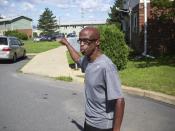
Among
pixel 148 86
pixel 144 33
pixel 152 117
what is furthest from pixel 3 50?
pixel 152 117

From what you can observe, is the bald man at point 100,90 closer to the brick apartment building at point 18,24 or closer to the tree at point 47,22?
the tree at point 47,22

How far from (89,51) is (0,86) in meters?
10.1

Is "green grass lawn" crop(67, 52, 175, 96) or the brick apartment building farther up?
the brick apartment building

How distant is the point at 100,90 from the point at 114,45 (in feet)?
38.7

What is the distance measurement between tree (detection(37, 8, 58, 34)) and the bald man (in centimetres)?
10342

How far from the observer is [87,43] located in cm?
364

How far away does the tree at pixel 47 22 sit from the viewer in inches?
4200

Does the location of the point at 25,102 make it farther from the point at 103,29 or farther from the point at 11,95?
the point at 103,29

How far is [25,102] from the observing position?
10.2 m

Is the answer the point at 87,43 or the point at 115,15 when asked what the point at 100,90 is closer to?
the point at 87,43

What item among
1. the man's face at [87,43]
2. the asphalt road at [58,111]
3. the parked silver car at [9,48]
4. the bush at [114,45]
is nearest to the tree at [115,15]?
the parked silver car at [9,48]

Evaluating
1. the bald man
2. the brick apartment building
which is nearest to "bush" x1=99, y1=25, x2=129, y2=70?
the bald man

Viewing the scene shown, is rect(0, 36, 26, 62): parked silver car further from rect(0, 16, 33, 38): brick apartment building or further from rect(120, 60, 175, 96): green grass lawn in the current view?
rect(0, 16, 33, 38): brick apartment building

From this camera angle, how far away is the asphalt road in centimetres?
766
